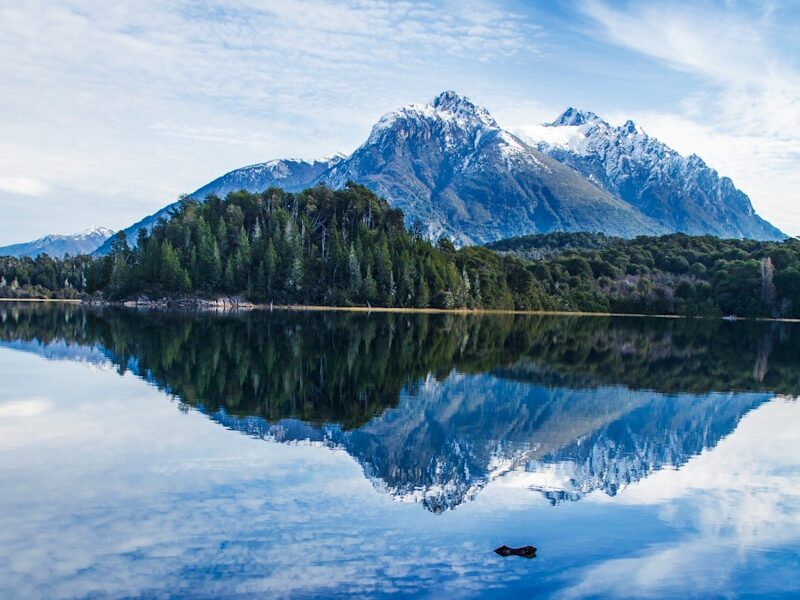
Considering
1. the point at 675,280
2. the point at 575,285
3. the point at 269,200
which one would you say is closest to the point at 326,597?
the point at 269,200

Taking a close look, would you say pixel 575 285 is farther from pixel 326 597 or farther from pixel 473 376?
pixel 326 597

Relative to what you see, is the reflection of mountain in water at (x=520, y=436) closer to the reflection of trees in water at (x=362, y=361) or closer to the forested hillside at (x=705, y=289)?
the reflection of trees in water at (x=362, y=361)

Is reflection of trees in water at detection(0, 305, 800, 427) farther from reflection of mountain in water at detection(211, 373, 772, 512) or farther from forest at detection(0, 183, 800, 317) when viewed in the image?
forest at detection(0, 183, 800, 317)

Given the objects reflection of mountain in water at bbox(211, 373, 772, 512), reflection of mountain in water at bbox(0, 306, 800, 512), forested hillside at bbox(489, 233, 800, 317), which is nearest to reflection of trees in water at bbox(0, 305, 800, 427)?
reflection of mountain in water at bbox(0, 306, 800, 512)

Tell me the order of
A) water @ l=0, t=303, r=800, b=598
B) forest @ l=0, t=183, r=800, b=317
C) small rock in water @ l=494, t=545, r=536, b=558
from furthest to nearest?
forest @ l=0, t=183, r=800, b=317
small rock in water @ l=494, t=545, r=536, b=558
water @ l=0, t=303, r=800, b=598

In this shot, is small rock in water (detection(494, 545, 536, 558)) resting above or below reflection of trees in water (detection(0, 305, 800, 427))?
below

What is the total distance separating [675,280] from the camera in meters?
199

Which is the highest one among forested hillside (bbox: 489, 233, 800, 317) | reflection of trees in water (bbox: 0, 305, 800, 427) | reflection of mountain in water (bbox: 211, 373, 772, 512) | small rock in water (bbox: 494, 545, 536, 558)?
forested hillside (bbox: 489, 233, 800, 317)

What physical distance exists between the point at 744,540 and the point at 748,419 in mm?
17910

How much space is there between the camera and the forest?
15288cm

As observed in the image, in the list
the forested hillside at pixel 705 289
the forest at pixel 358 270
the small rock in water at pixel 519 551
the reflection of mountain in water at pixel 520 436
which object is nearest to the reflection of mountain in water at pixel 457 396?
the reflection of mountain in water at pixel 520 436

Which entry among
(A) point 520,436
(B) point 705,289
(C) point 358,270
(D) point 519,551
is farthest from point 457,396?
(B) point 705,289

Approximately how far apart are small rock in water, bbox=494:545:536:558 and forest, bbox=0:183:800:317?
137049mm

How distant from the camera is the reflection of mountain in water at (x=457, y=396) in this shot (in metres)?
23.1
